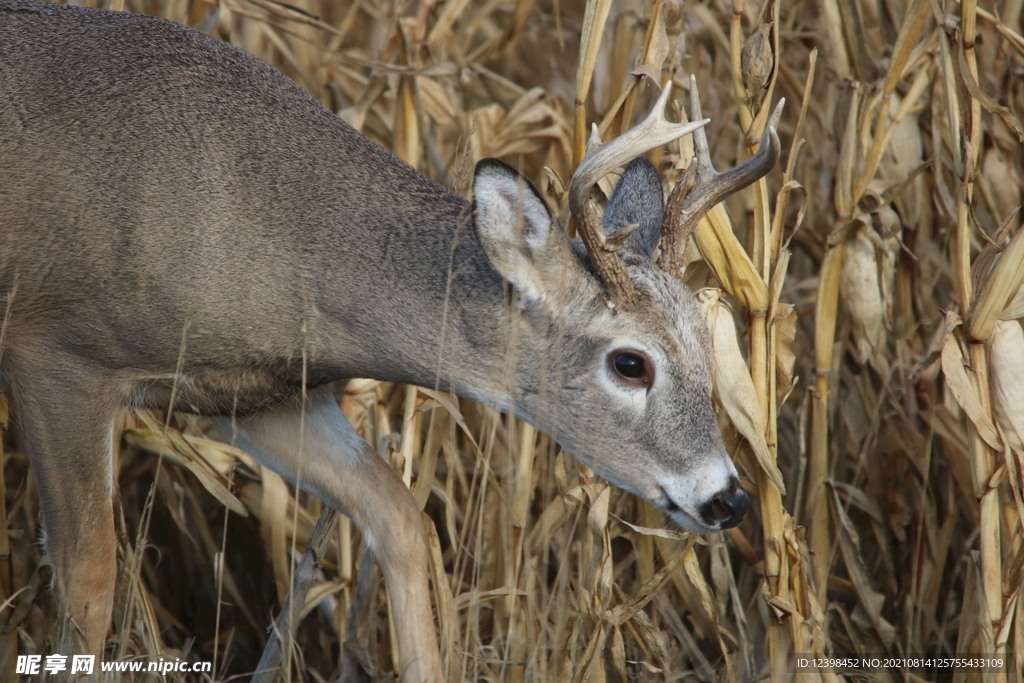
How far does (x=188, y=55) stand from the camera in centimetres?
315

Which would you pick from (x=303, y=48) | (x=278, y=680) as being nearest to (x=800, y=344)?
(x=278, y=680)

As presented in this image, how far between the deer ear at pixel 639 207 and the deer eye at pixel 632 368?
0.34 metres

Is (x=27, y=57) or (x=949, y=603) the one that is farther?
(x=949, y=603)

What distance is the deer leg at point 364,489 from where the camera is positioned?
318 cm

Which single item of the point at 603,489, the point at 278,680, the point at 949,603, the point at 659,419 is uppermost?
the point at 659,419

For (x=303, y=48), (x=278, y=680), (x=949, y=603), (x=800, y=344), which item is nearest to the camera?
(x=278, y=680)

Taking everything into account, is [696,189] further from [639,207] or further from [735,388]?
[735,388]

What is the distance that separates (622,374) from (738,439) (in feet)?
1.97

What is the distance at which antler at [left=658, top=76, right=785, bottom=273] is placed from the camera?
2.84 meters

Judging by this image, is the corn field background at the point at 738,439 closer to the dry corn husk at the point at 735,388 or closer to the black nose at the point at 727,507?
the dry corn husk at the point at 735,388

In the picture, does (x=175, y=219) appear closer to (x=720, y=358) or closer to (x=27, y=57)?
(x=27, y=57)

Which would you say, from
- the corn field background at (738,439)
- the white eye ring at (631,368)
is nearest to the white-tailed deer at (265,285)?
the white eye ring at (631,368)

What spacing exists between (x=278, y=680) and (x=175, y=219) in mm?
1556

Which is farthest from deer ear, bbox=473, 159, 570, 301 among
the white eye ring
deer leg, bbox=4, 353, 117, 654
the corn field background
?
deer leg, bbox=4, 353, 117, 654
